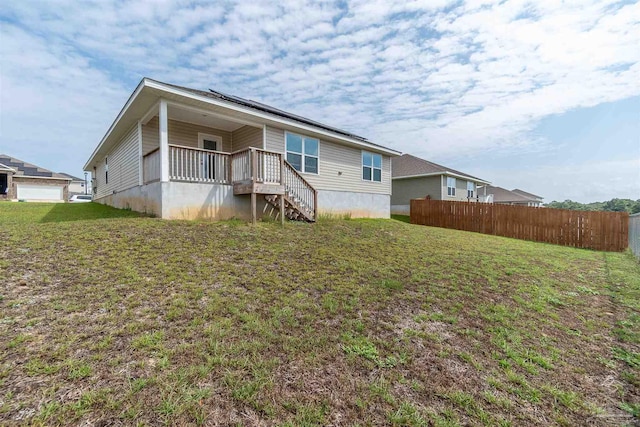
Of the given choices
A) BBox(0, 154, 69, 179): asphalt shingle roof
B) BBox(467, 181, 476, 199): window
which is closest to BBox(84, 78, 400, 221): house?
BBox(0, 154, 69, 179): asphalt shingle roof

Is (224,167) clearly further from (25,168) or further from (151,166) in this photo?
(25,168)

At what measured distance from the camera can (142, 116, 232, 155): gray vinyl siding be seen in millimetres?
10055

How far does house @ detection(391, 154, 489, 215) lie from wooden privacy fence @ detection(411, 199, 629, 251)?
5685 millimetres

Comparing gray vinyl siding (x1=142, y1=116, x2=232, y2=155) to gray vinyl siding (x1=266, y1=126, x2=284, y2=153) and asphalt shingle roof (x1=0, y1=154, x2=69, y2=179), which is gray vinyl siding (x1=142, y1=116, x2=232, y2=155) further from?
asphalt shingle roof (x1=0, y1=154, x2=69, y2=179)

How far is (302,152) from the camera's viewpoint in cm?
1214

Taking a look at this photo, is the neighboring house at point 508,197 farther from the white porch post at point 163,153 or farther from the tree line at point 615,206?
the white porch post at point 163,153

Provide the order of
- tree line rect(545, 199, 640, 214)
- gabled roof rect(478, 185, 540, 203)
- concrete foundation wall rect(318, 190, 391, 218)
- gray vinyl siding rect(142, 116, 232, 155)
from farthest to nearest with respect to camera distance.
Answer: gabled roof rect(478, 185, 540, 203), tree line rect(545, 199, 640, 214), concrete foundation wall rect(318, 190, 391, 218), gray vinyl siding rect(142, 116, 232, 155)

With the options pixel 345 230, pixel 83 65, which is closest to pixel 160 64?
pixel 83 65

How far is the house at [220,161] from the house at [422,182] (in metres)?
9.72

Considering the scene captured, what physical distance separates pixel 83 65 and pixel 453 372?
13.5 m

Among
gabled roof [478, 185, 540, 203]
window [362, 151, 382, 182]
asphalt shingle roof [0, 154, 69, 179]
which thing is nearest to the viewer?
window [362, 151, 382, 182]

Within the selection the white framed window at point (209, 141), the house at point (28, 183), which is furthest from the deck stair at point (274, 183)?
the house at point (28, 183)

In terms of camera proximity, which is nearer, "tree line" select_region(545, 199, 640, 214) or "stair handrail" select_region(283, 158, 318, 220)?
"stair handrail" select_region(283, 158, 318, 220)

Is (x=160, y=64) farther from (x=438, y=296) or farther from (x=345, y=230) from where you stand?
(x=438, y=296)
